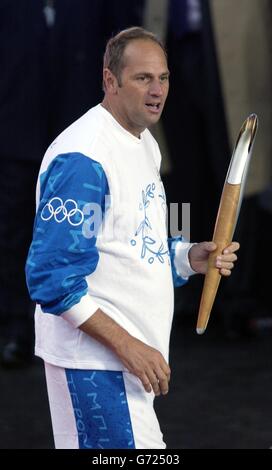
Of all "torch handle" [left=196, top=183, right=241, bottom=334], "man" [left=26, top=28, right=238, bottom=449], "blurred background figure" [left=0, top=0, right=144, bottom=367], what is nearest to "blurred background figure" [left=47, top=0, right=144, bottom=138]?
"blurred background figure" [left=0, top=0, right=144, bottom=367]

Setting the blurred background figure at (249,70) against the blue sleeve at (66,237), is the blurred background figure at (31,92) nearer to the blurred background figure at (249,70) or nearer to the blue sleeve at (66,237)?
the blurred background figure at (249,70)

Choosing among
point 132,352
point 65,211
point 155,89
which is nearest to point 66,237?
point 65,211

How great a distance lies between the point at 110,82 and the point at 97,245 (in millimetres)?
344

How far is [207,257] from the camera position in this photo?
273cm

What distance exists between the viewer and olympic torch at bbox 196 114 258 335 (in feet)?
8.37

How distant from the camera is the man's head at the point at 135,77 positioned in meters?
2.54

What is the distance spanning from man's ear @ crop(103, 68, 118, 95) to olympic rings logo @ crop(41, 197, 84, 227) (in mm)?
282

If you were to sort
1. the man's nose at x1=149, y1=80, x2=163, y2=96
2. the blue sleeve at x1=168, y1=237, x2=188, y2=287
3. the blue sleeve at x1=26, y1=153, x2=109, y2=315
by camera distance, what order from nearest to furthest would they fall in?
the blue sleeve at x1=26, y1=153, x2=109, y2=315 < the man's nose at x1=149, y1=80, x2=163, y2=96 < the blue sleeve at x1=168, y1=237, x2=188, y2=287

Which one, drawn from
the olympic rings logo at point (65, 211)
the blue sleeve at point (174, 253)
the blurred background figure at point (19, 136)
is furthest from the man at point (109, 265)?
the blurred background figure at point (19, 136)

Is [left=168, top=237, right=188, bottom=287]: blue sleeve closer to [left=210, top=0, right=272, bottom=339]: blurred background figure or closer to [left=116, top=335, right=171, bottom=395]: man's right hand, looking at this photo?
[left=116, top=335, right=171, bottom=395]: man's right hand

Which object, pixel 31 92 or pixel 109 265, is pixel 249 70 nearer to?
pixel 31 92

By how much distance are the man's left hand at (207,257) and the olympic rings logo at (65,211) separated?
1.08 ft

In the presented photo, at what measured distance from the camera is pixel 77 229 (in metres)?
2.44
